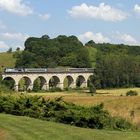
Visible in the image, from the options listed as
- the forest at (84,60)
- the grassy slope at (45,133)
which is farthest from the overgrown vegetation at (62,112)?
the forest at (84,60)

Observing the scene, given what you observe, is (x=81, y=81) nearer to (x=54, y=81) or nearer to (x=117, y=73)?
(x=54, y=81)

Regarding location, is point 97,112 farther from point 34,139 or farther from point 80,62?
point 80,62

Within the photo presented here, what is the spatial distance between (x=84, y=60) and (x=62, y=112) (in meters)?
143

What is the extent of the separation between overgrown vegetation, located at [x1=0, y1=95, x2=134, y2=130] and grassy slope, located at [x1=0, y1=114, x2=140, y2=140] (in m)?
3.03

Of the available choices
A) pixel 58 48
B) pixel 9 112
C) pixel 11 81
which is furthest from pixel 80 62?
pixel 9 112

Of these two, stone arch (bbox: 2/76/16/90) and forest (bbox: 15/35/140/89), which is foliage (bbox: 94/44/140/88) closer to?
forest (bbox: 15/35/140/89)

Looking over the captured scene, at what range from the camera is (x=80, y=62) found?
168 meters

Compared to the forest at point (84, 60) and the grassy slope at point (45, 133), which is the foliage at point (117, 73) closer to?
the forest at point (84, 60)

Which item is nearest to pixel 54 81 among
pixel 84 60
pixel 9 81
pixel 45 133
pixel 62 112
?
pixel 9 81

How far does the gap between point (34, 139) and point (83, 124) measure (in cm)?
671

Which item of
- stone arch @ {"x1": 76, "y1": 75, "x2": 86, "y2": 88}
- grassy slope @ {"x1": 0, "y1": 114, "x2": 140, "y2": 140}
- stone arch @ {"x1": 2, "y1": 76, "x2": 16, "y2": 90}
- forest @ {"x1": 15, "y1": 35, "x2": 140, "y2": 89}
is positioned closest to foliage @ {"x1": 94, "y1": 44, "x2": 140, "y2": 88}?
forest @ {"x1": 15, "y1": 35, "x2": 140, "y2": 89}

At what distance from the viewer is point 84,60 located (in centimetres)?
16888

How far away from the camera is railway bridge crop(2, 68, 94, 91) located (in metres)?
131

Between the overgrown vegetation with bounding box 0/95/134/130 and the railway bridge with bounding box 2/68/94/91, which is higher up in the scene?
the railway bridge with bounding box 2/68/94/91
